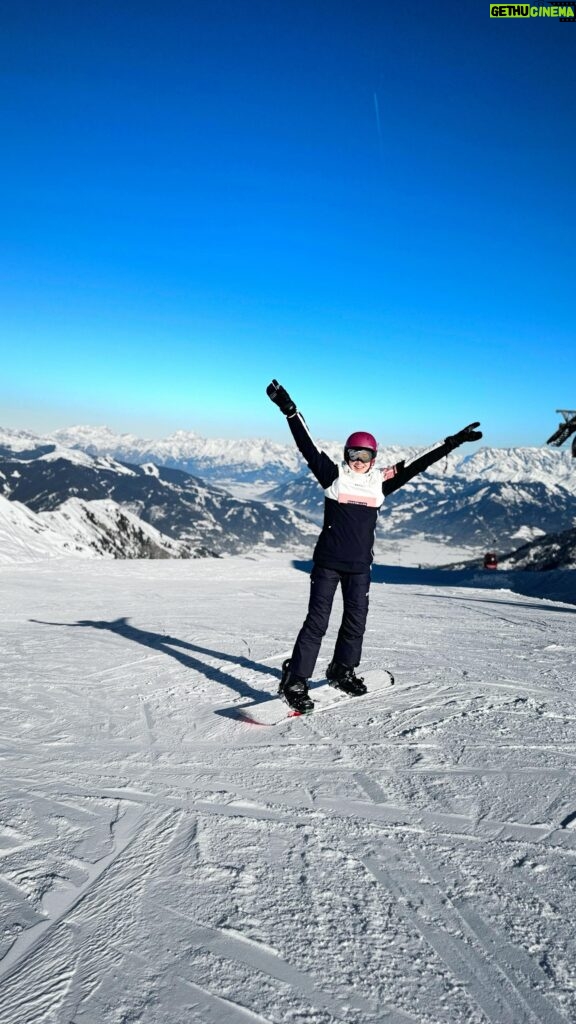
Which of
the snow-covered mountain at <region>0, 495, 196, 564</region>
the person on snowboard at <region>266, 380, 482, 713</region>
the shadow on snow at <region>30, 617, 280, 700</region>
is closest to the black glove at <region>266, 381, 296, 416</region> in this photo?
the person on snowboard at <region>266, 380, 482, 713</region>

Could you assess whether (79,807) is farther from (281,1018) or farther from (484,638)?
(484,638)

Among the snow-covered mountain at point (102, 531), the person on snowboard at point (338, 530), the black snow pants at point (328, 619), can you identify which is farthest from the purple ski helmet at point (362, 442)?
the snow-covered mountain at point (102, 531)

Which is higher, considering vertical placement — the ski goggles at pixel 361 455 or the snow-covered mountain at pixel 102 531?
the ski goggles at pixel 361 455

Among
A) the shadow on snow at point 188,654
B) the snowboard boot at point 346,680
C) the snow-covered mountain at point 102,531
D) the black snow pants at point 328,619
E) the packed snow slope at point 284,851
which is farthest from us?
the snow-covered mountain at point 102,531

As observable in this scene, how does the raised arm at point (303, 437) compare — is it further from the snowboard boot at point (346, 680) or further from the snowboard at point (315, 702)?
the snowboard at point (315, 702)

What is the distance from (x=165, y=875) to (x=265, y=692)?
147 inches

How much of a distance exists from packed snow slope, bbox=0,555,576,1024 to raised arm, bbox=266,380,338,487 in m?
2.69

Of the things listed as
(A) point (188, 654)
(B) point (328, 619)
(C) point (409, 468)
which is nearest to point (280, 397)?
(C) point (409, 468)

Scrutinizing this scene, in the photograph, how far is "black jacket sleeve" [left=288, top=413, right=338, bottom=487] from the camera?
6.19 m

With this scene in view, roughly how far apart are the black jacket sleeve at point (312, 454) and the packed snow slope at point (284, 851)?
2.66 meters

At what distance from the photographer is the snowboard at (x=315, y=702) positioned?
5645 mm

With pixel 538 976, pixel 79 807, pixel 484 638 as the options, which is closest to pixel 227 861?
pixel 79 807

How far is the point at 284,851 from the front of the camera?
11.2 feet

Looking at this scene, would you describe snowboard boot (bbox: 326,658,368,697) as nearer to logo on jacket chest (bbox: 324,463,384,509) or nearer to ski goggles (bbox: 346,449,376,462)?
logo on jacket chest (bbox: 324,463,384,509)
